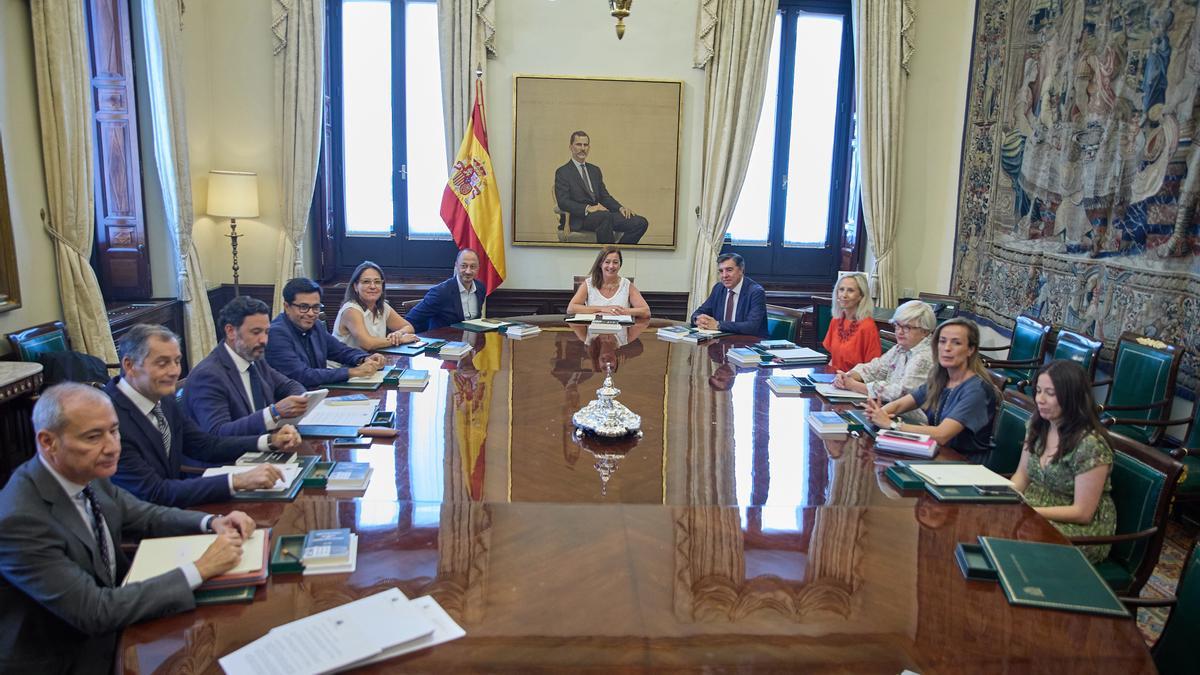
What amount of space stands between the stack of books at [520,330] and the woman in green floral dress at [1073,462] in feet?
10.2

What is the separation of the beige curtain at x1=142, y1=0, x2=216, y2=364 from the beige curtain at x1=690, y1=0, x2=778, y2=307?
399 centimetres

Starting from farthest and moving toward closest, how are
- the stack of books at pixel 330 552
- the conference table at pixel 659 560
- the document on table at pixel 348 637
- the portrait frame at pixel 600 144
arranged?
the portrait frame at pixel 600 144
the stack of books at pixel 330 552
the conference table at pixel 659 560
the document on table at pixel 348 637

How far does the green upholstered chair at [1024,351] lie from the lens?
217 inches

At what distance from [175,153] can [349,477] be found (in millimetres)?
4406

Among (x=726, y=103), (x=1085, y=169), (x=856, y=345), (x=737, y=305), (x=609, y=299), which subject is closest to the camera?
(x=856, y=345)

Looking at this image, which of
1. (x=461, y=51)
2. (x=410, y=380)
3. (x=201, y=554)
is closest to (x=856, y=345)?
(x=410, y=380)

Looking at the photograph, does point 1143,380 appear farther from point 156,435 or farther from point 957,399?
point 156,435

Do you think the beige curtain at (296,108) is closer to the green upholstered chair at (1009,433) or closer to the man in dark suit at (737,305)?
the man in dark suit at (737,305)

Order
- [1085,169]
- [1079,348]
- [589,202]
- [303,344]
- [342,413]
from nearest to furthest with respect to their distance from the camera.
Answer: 1. [342,413]
2. [303,344]
3. [1079,348]
4. [1085,169]
5. [589,202]

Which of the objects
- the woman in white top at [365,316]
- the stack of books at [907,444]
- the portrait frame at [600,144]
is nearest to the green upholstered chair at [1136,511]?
the stack of books at [907,444]

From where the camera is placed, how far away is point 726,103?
23.3 feet

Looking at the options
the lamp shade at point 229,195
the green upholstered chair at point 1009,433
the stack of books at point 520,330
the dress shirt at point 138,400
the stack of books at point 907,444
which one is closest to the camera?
the dress shirt at point 138,400

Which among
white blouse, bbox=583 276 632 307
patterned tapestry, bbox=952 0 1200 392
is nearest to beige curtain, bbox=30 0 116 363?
white blouse, bbox=583 276 632 307

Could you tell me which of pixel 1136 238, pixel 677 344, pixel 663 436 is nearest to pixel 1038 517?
pixel 663 436
